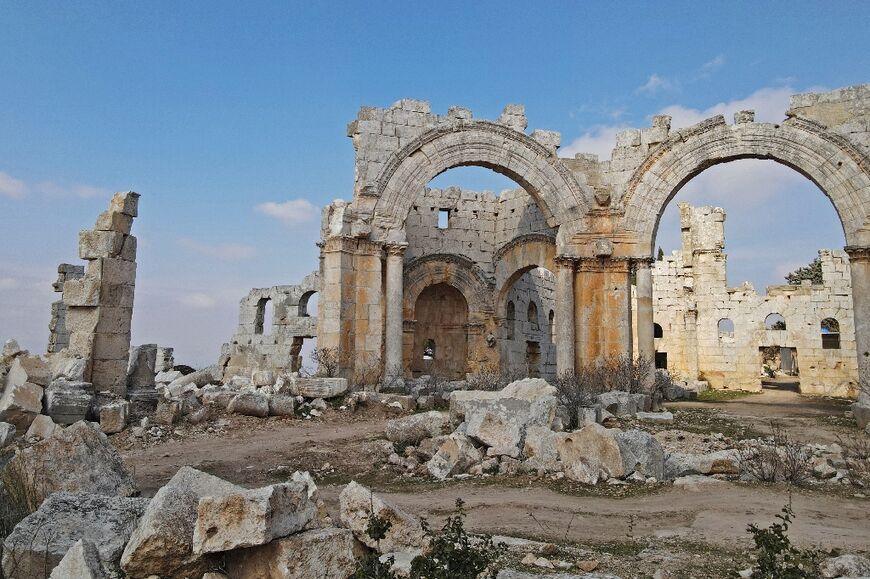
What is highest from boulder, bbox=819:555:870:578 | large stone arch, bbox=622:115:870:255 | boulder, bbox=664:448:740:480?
large stone arch, bbox=622:115:870:255

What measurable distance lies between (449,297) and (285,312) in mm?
7262

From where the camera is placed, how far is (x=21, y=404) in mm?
9258

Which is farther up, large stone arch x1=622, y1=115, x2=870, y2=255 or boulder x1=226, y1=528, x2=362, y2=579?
large stone arch x1=622, y1=115, x2=870, y2=255

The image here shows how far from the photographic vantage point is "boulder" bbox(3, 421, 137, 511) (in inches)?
183

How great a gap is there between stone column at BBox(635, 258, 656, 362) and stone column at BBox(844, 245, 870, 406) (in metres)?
3.77

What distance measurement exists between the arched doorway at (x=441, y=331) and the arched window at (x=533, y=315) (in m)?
3.13

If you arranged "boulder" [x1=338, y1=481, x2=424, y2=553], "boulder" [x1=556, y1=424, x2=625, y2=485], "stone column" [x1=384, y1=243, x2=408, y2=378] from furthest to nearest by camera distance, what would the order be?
"stone column" [x1=384, y1=243, x2=408, y2=378] < "boulder" [x1=556, y1=424, x2=625, y2=485] < "boulder" [x1=338, y1=481, x2=424, y2=553]

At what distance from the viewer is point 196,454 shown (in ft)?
27.4

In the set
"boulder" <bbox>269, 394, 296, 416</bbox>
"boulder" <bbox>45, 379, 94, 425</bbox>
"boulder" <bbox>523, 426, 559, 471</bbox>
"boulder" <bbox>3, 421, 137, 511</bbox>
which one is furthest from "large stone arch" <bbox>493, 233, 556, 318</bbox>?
"boulder" <bbox>3, 421, 137, 511</bbox>

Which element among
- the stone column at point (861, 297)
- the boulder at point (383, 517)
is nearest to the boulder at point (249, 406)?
the boulder at point (383, 517)

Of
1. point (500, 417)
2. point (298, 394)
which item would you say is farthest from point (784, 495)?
point (298, 394)

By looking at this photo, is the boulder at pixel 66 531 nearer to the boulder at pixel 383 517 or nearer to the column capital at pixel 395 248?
the boulder at pixel 383 517

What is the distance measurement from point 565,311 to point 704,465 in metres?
8.02

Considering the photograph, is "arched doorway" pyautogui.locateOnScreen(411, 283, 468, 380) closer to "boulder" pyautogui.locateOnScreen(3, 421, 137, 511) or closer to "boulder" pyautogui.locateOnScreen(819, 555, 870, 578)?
"boulder" pyautogui.locateOnScreen(3, 421, 137, 511)
